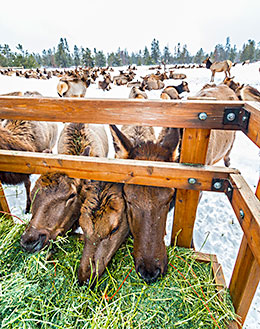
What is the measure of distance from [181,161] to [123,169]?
62 centimetres

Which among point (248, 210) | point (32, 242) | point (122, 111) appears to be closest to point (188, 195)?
point (248, 210)

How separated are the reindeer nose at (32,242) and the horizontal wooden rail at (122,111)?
4.70ft

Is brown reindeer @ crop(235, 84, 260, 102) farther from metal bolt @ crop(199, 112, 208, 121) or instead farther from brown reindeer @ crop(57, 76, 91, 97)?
brown reindeer @ crop(57, 76, 91, 97)

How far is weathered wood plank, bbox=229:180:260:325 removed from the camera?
5.78 feet

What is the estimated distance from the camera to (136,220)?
2.43 meters

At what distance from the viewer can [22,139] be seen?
14.9 feet

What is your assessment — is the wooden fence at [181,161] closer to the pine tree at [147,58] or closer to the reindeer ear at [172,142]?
the reindeer ear at [172,142]

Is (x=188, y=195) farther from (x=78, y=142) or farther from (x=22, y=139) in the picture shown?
(x=22, y=139)

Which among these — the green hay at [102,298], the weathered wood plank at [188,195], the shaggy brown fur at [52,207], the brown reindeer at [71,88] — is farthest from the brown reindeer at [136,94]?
the brown reindeer at [71,88]

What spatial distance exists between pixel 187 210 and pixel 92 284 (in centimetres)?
133

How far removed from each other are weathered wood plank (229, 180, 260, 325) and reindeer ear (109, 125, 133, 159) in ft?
4.75

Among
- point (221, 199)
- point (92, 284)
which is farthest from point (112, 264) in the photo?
point (221, 199)

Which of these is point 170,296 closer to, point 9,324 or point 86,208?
point 86,208

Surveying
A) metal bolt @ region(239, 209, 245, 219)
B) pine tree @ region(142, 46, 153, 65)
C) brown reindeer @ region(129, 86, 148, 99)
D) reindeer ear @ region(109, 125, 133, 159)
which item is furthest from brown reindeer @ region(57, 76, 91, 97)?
pine tree @ region(142, 46, 153, 65)
